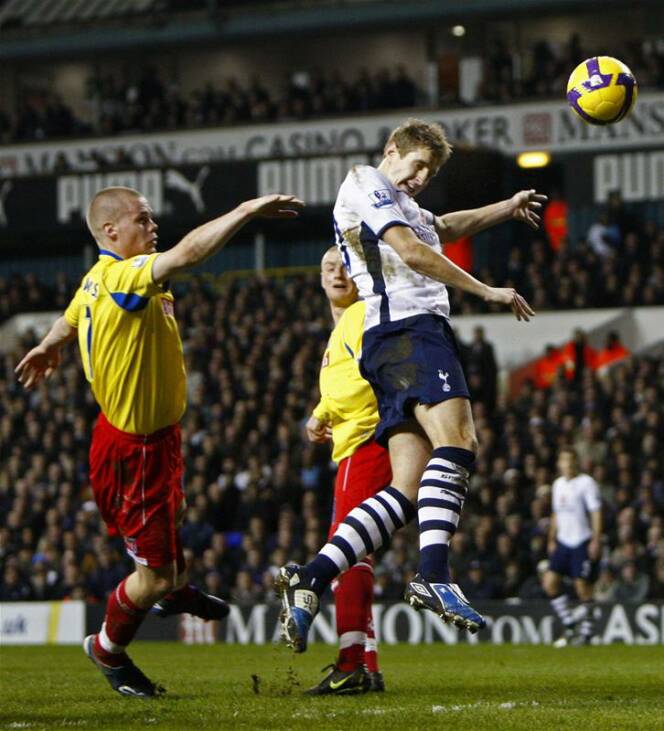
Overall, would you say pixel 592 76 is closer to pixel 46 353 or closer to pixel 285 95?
pixel 46 353

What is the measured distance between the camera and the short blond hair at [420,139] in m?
7.75

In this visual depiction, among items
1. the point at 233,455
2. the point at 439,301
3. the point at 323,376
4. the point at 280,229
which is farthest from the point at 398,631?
the point at 280,229

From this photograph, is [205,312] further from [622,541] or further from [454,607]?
[454,607]

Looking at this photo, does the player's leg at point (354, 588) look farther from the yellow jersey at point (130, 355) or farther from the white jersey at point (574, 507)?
the white jersey at point (574, 507)

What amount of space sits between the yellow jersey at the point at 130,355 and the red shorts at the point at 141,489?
8 centimetres

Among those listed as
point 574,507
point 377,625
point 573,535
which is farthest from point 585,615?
point 377,625

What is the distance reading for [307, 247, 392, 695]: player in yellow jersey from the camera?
27.1 ft

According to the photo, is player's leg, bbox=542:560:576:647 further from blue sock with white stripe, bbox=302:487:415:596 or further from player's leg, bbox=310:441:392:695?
blue sock with white stripe, bbox=302:487:415:596

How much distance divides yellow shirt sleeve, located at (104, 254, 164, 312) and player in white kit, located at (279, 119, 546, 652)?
0.94 m

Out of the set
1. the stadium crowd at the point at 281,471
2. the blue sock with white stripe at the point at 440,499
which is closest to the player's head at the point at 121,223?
the blue sock with white stripe at the point at 440,499

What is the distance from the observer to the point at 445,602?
276 inches

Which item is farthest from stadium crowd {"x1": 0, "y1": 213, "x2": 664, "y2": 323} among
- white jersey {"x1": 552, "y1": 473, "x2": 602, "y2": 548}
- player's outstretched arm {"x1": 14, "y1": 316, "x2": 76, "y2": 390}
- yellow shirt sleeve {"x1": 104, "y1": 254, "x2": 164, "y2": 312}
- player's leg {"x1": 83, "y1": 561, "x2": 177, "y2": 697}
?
yellow shirt sleeve {"x1": 104, "y1": 254, "x2": 164, "y2": 312}

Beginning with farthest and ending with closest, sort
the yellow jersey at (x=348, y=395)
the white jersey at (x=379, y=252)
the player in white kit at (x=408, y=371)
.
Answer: the yellow jersey at (x=348, y=395) < the white jersey at (x=379, y=252) < the player in white kit at (x=408, y=371)

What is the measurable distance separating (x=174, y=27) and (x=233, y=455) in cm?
1711
